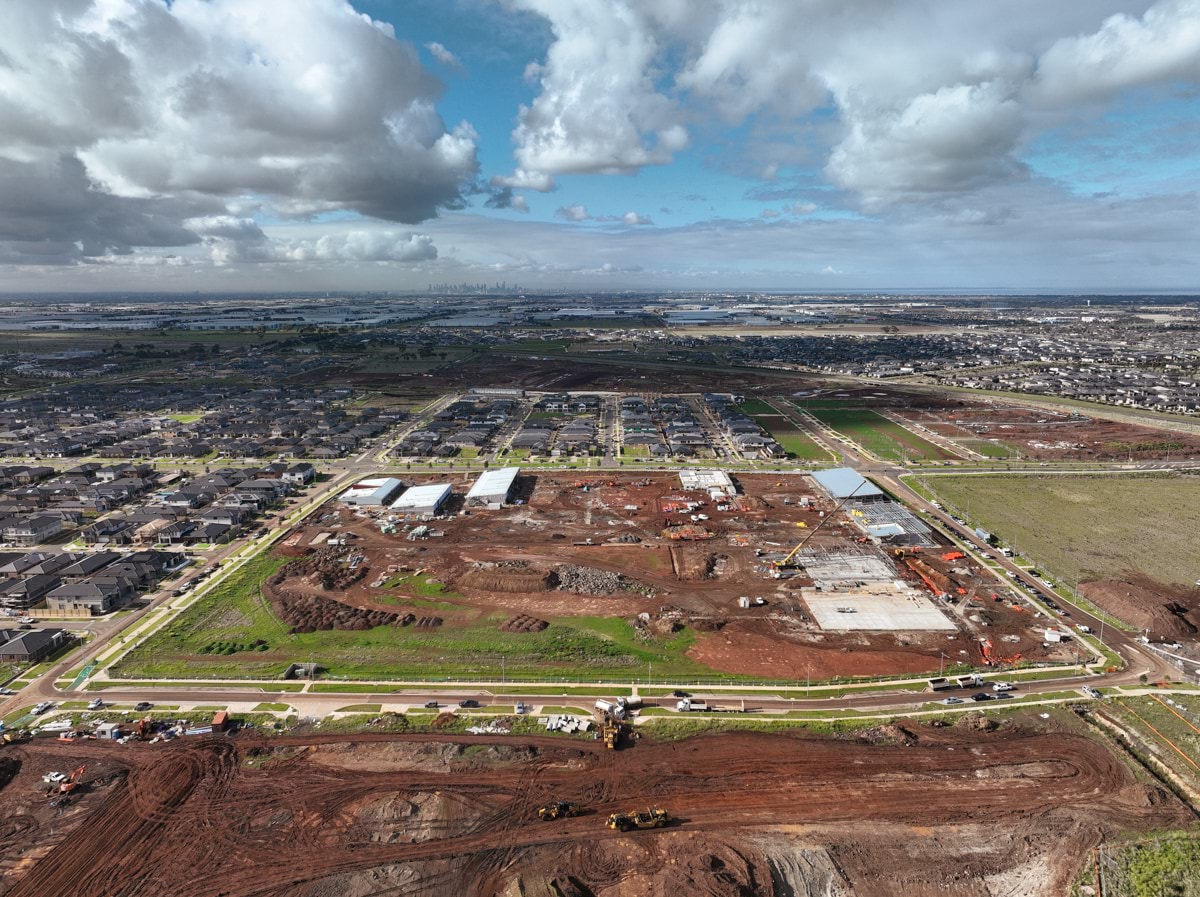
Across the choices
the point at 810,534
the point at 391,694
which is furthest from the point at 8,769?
the point at 810,534

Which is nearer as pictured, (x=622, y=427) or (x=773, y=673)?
(x=773, y=673)

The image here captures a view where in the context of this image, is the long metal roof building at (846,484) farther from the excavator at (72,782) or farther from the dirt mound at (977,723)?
the excavator at (72,782)

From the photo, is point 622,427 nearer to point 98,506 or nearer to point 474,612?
point 474,612

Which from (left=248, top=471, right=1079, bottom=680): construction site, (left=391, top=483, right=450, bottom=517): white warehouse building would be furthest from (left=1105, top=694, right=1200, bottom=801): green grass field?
(left=391, top=483, right=450, bottom=517): white warehouse building

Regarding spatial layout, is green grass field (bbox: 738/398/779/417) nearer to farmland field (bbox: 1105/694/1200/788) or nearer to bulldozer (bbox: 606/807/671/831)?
farmland field (bbox: 1105/694/1200/788)

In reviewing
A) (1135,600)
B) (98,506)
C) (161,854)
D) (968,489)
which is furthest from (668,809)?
(98,506)

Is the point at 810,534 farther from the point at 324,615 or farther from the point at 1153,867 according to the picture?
the point at 324,615
